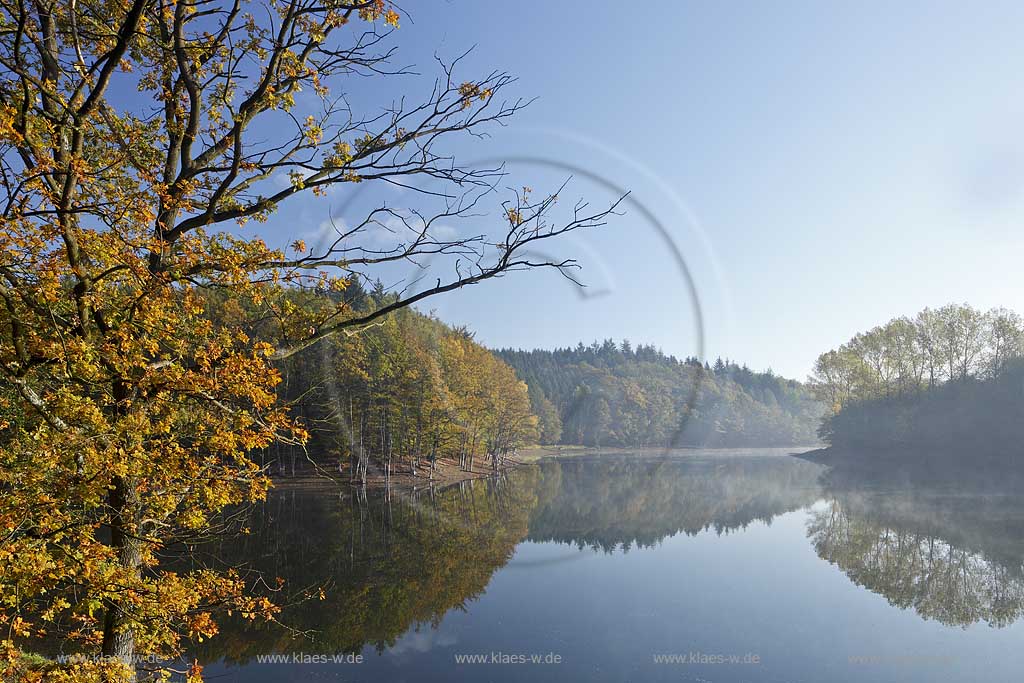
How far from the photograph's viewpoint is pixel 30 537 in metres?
5.32

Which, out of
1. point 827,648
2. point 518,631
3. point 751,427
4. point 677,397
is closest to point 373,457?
point 518,631

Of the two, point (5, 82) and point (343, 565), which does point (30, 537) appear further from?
point (343, 565)

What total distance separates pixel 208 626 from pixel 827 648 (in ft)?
46.0

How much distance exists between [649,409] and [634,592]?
107400 mm

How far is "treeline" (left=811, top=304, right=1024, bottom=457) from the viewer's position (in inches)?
2411

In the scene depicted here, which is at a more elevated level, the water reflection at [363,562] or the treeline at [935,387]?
the treeline at [935,387]

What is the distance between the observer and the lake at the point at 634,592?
13.0 metres

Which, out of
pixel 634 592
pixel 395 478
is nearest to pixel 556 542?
pixel 634 592

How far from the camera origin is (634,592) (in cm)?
1881

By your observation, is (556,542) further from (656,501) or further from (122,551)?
(122,551)

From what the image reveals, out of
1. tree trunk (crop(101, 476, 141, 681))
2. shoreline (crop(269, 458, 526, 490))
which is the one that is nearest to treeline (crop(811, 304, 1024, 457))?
shoreline (crop(269, 458, 526, 490))

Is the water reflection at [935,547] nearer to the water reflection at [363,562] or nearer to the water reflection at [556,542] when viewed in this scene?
the water reflection at [556,542]

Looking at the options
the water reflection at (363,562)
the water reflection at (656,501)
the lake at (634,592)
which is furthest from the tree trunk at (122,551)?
the water reflection at (656,501)

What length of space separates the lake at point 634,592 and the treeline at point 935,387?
3170 centimetres
